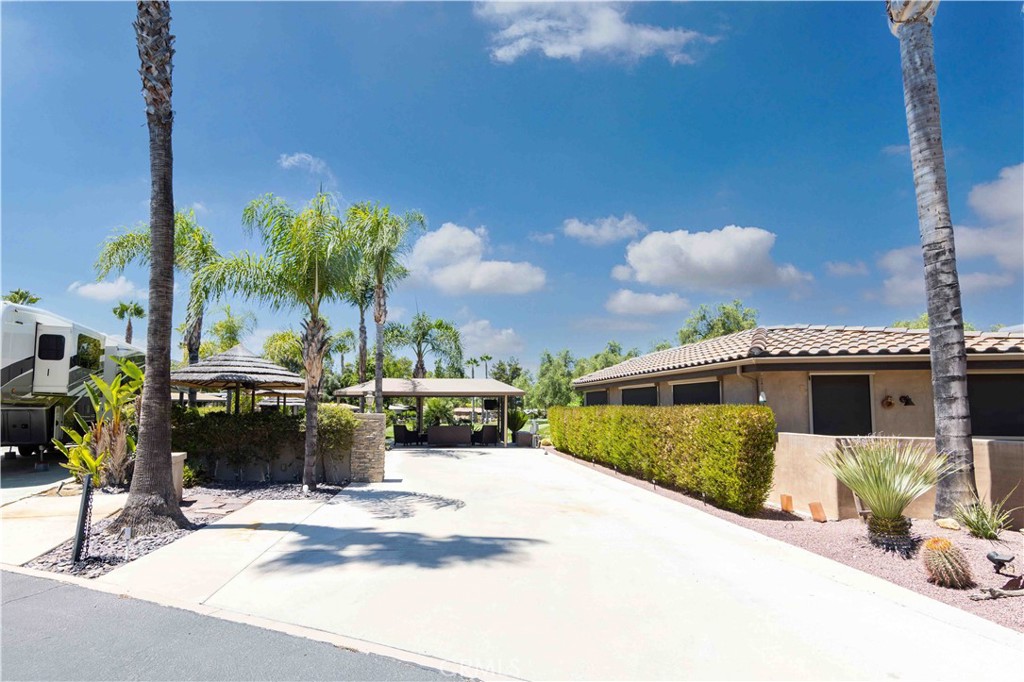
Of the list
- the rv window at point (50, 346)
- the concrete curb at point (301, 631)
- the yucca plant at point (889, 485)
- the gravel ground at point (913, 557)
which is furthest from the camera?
the rv window at point (50, 346)

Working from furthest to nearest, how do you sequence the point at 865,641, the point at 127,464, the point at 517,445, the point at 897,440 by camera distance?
the point at 517,445, the point at 127,464, the point at 897,440, the point at 865,641

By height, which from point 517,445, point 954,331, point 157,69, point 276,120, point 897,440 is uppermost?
point 276,120

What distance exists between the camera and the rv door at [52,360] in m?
12.2

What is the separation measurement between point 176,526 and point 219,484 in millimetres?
4787

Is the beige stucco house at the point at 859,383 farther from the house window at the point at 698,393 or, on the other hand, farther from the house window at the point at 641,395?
the house window at the point at 641,395

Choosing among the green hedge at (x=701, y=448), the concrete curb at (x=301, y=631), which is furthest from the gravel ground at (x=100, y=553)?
the green hedge at (x=701, y=448)

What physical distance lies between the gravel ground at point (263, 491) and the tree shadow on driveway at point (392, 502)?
40 cm

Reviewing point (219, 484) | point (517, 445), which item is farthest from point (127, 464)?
point (517, 445)

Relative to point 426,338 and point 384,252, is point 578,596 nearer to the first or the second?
point 384,252

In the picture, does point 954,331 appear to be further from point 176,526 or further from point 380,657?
point 176,526

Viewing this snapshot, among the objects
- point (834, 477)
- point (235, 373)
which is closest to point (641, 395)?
point (834, 477)

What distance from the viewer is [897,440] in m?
8.72

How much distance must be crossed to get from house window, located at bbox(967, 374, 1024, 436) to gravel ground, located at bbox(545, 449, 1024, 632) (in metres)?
4.59

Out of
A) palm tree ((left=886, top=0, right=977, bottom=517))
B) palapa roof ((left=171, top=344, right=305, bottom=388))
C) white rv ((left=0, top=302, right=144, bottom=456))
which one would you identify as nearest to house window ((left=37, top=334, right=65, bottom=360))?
white rv ((left=0, top=302, right=144, bottom=456))
